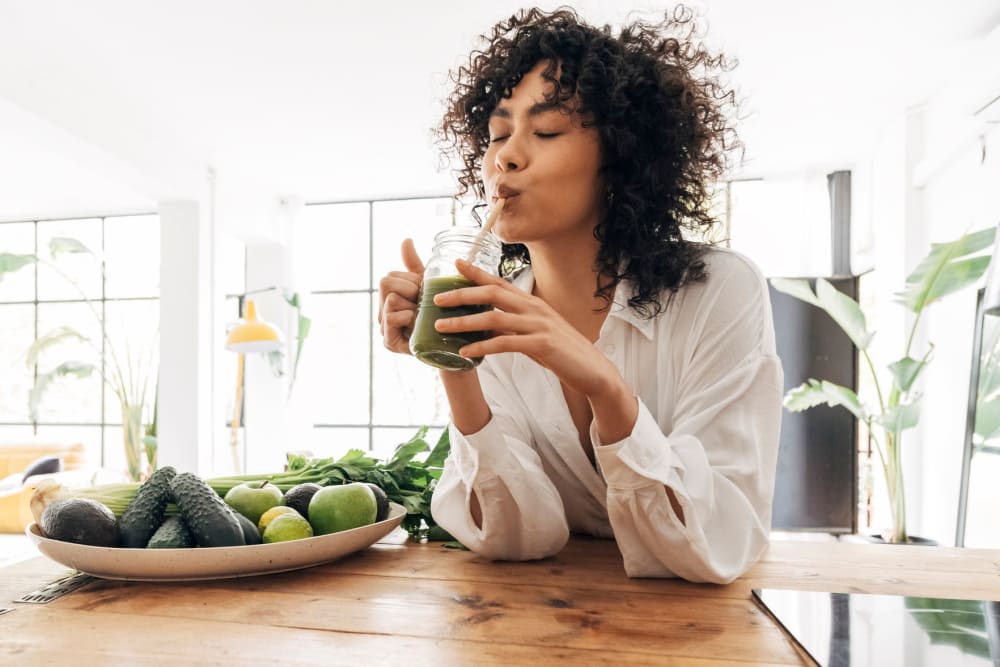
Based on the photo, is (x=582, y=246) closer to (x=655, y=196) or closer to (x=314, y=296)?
(x=655, y=196)

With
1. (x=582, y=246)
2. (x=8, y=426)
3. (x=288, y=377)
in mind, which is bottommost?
(x=8, y=426)

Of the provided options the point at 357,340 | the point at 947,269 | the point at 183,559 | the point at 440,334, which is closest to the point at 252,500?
the point at 183,559

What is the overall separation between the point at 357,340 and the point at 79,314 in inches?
141

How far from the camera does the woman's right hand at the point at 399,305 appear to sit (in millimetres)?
980

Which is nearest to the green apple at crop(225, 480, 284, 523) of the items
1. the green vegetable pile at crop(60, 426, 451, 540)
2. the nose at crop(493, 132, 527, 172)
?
the green vegetable pile at crop(60, 426, 451, 540)

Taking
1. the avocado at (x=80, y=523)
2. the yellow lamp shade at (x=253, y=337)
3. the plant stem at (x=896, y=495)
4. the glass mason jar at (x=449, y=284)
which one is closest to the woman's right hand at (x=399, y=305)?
the glass mason jar at (x=449, y=284)

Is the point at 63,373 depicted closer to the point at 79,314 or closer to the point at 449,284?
Answer: the point at 79,314

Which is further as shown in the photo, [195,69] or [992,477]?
[195,69]

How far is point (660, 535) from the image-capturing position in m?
0.90

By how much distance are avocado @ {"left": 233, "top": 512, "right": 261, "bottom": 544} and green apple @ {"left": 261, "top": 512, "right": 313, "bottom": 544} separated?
0.02 meters

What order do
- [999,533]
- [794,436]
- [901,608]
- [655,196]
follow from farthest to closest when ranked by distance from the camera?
1. [794,436]
2. [999,533]
3. [655,196]
4. [901,608]

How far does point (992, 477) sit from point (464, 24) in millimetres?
3969

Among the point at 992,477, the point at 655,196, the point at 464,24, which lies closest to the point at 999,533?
the point at 992,477

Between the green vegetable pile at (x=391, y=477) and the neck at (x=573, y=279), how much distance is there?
33 cm
